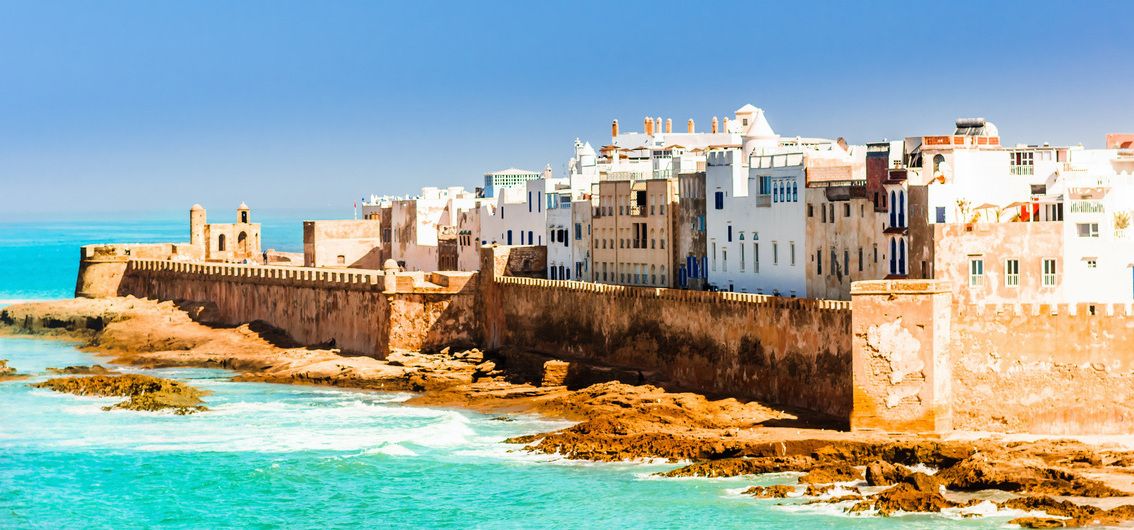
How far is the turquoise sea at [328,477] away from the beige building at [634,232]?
981 centimetres

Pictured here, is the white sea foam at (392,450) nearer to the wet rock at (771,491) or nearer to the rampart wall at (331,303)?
the wet rock at (771,491)

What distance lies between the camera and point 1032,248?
4853 centimetres

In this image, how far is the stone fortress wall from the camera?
47125mm

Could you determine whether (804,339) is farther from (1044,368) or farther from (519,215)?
(519,215)

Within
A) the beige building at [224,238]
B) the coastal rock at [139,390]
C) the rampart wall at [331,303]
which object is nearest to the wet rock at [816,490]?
the coastal rock at [139,390]

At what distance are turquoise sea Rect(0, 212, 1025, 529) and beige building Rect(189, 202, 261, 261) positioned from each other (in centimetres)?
3283

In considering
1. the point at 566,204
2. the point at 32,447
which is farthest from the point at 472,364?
the point at 32,447

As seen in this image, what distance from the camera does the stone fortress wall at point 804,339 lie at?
47.1m

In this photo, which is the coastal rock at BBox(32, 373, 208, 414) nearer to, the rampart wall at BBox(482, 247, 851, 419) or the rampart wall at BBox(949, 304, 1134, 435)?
the rampart wall at BBox(482, 247, 851, 419)

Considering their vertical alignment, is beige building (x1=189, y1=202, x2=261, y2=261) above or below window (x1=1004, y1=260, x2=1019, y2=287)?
above

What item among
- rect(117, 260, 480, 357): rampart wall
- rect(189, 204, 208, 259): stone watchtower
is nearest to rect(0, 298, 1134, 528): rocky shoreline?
rect(117, 260, 480, 357): rampart wall

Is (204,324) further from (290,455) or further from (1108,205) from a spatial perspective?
(1108,205)

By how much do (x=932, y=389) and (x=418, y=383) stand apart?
21212 millimetres

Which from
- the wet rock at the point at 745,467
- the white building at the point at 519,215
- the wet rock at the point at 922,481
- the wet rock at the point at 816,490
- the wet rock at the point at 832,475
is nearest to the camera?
the wet rock at the point at 922,481
